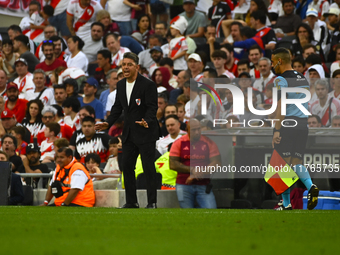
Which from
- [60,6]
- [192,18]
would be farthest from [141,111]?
[60,6]

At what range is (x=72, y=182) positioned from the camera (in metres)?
9.43

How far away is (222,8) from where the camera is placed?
16.4 metres

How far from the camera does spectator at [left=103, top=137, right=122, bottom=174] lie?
10.8 metres

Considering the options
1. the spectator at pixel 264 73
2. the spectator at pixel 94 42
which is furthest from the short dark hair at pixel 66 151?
the spectator at pixel 94 42

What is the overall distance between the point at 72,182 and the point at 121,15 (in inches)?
375

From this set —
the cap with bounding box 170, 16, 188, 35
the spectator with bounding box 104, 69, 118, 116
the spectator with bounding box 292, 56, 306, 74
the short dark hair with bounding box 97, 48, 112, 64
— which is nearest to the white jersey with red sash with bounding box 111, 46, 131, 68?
the short dark hair with bounding box 97, 48, 112, 64

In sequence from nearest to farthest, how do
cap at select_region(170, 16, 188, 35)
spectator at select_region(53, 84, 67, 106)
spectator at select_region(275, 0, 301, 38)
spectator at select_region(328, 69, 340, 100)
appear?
spectator at select_region(328, 69, 340, 100) → spectator at select_region(53, 84, 67, 106) → spectator at select_region(275, 0, 301, 38) → cap at select_region(170, 16, 188, 35)

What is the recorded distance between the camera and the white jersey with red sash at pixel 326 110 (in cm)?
1081

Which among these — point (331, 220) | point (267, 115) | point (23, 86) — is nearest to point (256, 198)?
point (267, 115)

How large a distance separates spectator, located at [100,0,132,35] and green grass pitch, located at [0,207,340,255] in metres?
12.0

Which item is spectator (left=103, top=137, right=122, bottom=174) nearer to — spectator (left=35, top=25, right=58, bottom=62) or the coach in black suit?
the coach in black suit

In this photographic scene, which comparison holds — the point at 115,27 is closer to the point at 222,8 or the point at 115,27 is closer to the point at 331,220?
the point at 222,8

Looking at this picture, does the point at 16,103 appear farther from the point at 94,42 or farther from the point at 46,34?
the point at 46,34

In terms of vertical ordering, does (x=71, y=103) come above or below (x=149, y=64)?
below
